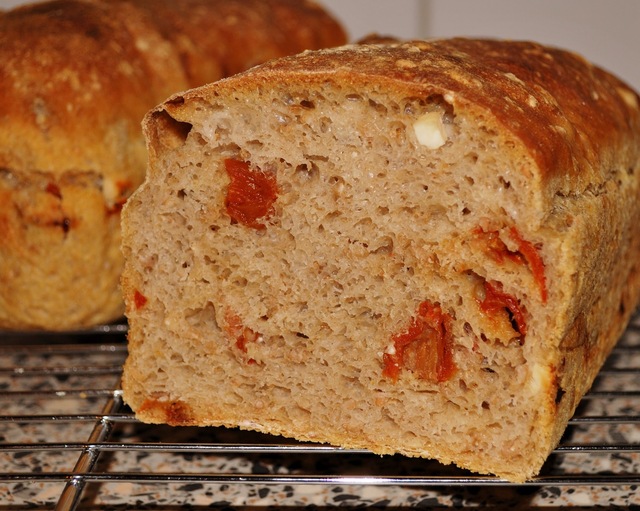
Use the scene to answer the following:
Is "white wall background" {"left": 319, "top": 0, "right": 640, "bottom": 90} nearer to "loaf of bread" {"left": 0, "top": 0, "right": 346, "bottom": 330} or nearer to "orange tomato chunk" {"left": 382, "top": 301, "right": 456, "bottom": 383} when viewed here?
"loaf of bread" {"left": 0, "top": 0, "right": 346, "bottom": 330}

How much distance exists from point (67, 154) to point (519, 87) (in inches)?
48.4

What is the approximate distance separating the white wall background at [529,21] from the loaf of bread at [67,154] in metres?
1.83

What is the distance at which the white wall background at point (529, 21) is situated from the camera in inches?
164

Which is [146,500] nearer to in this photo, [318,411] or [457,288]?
[318,411]

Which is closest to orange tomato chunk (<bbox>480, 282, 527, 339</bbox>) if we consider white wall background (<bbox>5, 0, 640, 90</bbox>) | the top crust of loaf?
the top crust of loaf

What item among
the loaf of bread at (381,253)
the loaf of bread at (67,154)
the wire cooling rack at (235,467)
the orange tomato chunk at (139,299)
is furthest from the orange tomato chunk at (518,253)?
the loaf of bread at (67,154)

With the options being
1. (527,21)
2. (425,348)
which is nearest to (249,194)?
(425,348)

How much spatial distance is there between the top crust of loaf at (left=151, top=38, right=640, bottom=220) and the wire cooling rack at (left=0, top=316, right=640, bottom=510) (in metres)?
0.59

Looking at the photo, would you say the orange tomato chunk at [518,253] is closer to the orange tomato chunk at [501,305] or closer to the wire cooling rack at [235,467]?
the orange tomato chunk at [501,305]

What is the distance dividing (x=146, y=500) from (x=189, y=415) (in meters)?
0.22

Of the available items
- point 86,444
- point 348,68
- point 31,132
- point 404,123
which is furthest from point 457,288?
point 31,132

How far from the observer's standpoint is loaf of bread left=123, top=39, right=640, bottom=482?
5.55 feet

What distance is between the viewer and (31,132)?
7.63 feet

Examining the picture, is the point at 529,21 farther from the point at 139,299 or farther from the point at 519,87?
the point at 139,299
